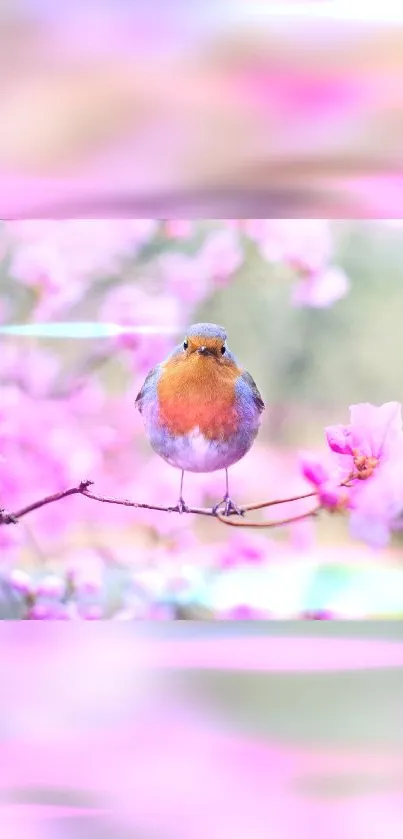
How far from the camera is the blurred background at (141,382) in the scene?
4.67 ft

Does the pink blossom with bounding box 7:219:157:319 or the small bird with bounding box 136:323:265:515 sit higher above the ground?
the pink blossom with bounding box 7:219:157:319

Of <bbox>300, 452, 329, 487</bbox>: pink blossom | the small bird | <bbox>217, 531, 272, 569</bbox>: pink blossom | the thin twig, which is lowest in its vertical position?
<bbox>217, 531, 272, 569</bbox>: pink blossom

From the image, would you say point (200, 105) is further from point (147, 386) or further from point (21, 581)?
point (21, 581)

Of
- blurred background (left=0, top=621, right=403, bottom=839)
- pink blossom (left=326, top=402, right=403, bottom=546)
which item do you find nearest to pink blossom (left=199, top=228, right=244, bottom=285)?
pink blossom (left=326, top=402, right=403, bottom=546)

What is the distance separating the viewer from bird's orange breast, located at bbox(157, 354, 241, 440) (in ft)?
4.46

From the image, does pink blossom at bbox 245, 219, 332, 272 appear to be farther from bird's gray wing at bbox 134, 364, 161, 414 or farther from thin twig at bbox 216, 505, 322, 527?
thin twig at bbox 216, 505, 322, 527

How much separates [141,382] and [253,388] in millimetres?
191

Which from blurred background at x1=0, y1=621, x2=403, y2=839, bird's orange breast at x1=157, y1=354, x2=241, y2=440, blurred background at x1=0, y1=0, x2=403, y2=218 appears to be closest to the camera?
blurred background at x1=0, y1=621, x2=403, y2=839

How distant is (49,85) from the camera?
4.24 ft

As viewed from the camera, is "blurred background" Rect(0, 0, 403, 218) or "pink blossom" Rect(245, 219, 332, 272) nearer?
"blurred background" Rect(0, 0, 403, 218)

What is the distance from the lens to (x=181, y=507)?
143 centimetres

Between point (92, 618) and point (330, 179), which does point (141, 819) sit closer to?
point (92, 618)

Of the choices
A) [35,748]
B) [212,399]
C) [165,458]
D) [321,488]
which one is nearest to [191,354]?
[212,399]

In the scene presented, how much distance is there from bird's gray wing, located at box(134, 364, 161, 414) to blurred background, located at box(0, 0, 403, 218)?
0.27 meters
